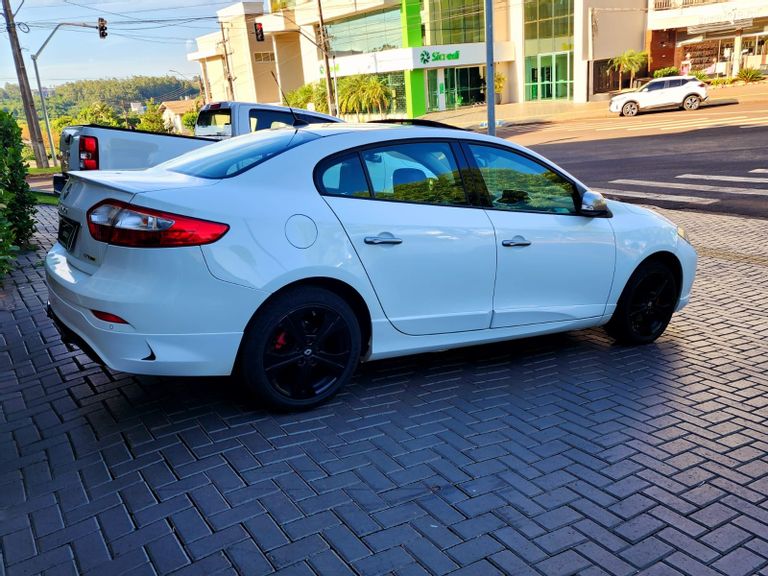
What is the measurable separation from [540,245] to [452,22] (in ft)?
151

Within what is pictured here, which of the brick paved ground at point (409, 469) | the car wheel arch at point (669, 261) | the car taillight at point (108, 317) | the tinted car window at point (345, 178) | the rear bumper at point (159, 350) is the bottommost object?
the brick paved ground at point (409, 469)

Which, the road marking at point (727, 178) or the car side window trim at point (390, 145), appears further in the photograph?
A: the road marking at point (727, 178)

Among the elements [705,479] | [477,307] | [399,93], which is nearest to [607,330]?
[477,307]

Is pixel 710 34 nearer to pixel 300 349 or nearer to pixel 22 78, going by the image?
pixel 22 78

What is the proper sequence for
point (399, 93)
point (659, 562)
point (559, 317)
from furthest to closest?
point (399, 93) → point (559, 317) → point (659, 562)

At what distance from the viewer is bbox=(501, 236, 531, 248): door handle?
177 inches

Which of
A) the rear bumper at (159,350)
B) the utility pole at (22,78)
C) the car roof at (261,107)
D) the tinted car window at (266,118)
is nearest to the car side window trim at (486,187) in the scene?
the rear bumper at (159,350)

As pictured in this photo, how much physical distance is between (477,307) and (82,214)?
244cm

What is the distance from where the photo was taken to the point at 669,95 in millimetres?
31719

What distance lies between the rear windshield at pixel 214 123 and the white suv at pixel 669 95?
25.5 m

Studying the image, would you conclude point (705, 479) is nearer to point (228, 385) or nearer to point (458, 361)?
point (458, 361)

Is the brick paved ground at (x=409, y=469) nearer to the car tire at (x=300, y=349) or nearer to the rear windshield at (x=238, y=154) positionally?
the car tire at (x=300, y=349)

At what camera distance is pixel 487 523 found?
3051mm

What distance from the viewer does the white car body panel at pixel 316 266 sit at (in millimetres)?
3559
